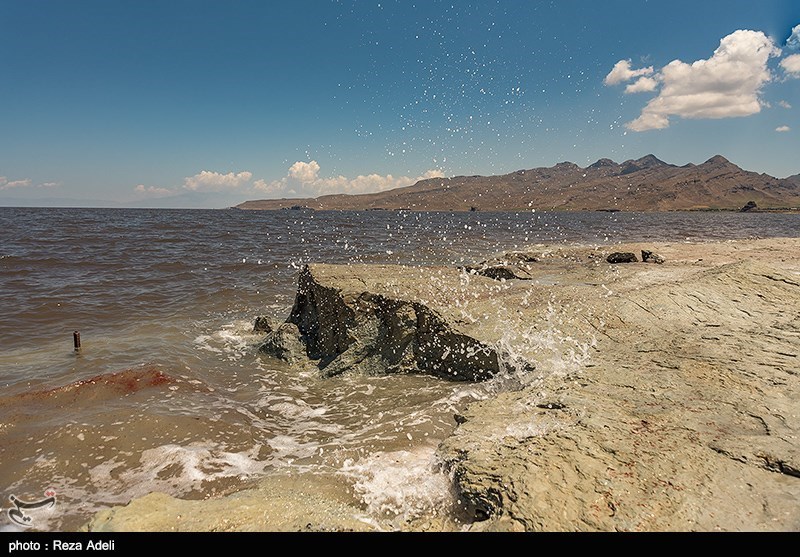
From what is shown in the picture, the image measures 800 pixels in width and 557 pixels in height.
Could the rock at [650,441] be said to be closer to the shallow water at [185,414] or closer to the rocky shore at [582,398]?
the rocky shore at [582,398]

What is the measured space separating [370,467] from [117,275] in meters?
20.4

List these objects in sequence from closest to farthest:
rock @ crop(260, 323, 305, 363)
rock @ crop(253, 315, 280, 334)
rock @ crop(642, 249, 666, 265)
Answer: rock @ crop(260, 323, 305, 363) → rock @ crop(253, 315, 280, 334) → rock @ crop(642, 249, 666, 265)

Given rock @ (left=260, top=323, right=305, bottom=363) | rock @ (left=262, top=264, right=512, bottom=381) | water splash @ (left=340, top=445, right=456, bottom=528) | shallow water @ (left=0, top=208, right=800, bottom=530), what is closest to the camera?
water splash @ (left=340, top=445, right=456, bottom=528)

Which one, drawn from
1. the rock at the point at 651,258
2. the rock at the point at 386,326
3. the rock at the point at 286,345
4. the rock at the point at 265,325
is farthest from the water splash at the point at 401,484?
the rock at the point at 651,258

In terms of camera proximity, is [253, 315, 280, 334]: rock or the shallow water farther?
[253, 315, 280, 334]: rock

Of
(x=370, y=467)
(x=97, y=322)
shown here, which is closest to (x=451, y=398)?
(x=370, y=467)

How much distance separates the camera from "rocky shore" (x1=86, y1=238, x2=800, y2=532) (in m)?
2.96

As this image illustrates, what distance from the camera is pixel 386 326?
8656mm

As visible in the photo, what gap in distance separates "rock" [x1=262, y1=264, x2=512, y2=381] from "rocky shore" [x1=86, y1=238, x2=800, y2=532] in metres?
0.04

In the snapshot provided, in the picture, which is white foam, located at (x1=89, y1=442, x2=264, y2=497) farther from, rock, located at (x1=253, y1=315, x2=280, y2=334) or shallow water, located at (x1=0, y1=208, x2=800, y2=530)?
rock, located at (x1=253, y1=315, x2=280, y2=334)

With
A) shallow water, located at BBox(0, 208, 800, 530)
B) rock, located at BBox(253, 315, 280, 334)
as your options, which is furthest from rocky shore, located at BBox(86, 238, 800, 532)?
rock, located at BBox(253, 315, 280, 334)

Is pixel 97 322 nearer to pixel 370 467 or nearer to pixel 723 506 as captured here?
pixel 370 467

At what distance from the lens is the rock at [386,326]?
7.59 meters

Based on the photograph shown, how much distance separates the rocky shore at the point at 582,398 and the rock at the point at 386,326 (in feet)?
0.12
